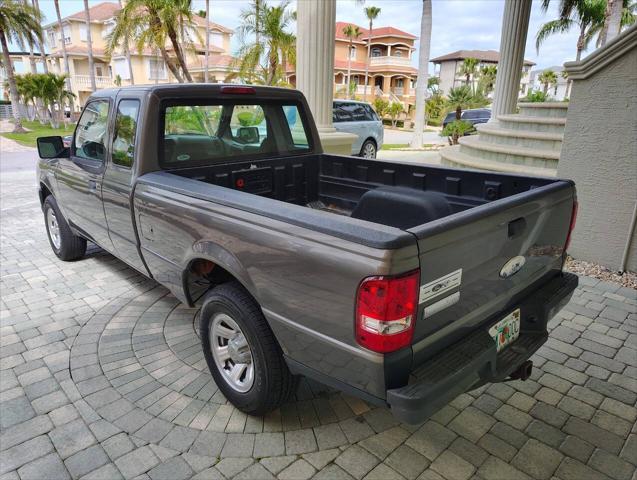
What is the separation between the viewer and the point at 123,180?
11.4ft

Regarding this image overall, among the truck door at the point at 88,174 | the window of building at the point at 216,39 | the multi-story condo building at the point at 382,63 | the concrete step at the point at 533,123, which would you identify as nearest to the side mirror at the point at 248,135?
the truck door at the point at 88,174

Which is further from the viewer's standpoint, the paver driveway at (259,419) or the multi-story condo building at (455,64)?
the multi-story condo building at (455,64)

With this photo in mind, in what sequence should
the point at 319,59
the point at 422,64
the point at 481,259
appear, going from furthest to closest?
the point at 422,64 → the point at 319,59 → the point at 481,259

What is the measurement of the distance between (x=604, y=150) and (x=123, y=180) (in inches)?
194

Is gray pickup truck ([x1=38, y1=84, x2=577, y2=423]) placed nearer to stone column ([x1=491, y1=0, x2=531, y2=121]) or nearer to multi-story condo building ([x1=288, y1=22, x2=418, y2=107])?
stone column ([x1=491, y1=0, x2=531, y2=121])

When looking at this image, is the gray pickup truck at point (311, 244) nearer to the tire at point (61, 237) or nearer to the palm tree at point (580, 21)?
the tire at point (61, 237)

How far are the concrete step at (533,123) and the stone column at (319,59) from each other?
11.4 feet

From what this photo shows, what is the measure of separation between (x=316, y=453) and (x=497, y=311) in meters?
1.26

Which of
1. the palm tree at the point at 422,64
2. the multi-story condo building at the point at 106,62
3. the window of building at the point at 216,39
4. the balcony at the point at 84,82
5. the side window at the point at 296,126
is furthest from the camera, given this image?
the window of building at the point at 216,39

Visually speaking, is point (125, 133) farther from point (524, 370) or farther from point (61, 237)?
point (524, 370)

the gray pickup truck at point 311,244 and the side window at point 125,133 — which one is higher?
the side window at point 125,133

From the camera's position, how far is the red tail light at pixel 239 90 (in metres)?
3.68

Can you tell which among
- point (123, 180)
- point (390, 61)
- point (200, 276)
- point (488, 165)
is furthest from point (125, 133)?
point (390, 61)

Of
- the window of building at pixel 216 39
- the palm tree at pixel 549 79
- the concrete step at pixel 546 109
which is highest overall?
the window of building at pixel 216 39
